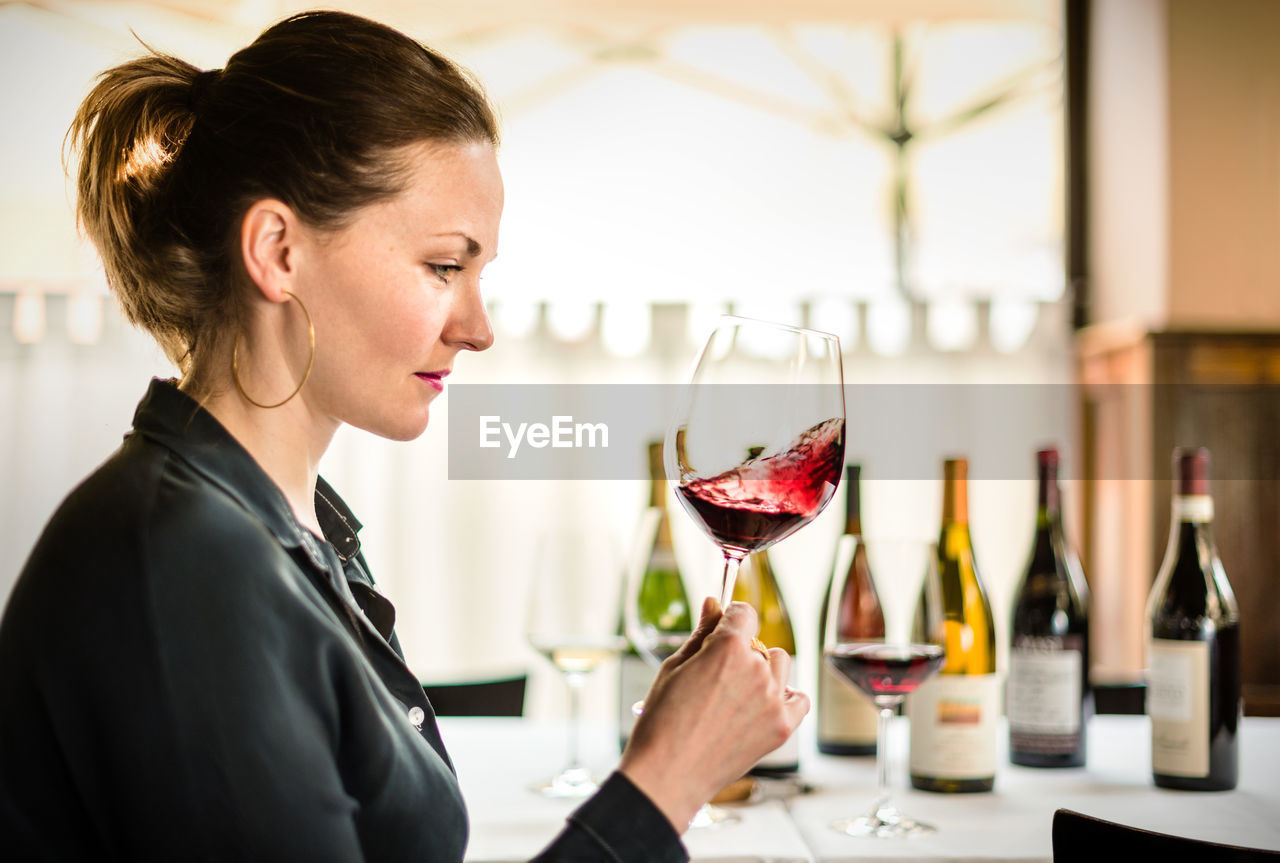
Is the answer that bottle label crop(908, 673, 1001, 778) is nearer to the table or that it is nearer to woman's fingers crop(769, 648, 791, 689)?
the table

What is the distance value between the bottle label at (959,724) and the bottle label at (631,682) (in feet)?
1.06

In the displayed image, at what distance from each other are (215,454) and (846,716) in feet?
3.35

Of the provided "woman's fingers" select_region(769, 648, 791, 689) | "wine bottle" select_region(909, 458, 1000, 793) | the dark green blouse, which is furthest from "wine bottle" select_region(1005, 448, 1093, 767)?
the dark green blouse

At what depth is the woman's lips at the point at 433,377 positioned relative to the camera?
91 cm

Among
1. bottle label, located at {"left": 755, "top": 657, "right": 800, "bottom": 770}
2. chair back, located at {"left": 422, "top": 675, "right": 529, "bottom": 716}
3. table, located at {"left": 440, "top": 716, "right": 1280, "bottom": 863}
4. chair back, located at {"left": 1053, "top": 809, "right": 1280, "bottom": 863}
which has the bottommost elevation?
chair back, located at {"left": 422, "top": 675, "right": 529, "bottom": 716}

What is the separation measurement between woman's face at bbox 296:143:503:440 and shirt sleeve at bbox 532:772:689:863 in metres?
0.33

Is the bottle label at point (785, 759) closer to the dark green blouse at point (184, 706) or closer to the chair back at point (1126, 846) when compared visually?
the chair back at point (1126, 846)

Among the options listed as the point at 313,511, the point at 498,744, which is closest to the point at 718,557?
the point at 498,744

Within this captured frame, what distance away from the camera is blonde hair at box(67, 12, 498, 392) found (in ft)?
2.83

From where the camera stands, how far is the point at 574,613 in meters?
1.39

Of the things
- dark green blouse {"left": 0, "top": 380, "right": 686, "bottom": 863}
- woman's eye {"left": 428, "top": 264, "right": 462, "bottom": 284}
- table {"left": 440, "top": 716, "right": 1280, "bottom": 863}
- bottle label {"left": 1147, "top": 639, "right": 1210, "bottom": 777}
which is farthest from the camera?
bottle label {"left": 1147, "top": 639, "right": 1210, "bottom": 777}

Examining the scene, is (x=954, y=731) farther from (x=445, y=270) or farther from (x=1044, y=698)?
(x=445, y=270)

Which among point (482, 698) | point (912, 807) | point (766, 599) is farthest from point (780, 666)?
point (482, 698)

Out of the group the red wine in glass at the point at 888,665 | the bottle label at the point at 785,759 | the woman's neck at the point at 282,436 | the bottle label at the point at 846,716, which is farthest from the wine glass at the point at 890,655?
the woman's neck at the point at 282,436
